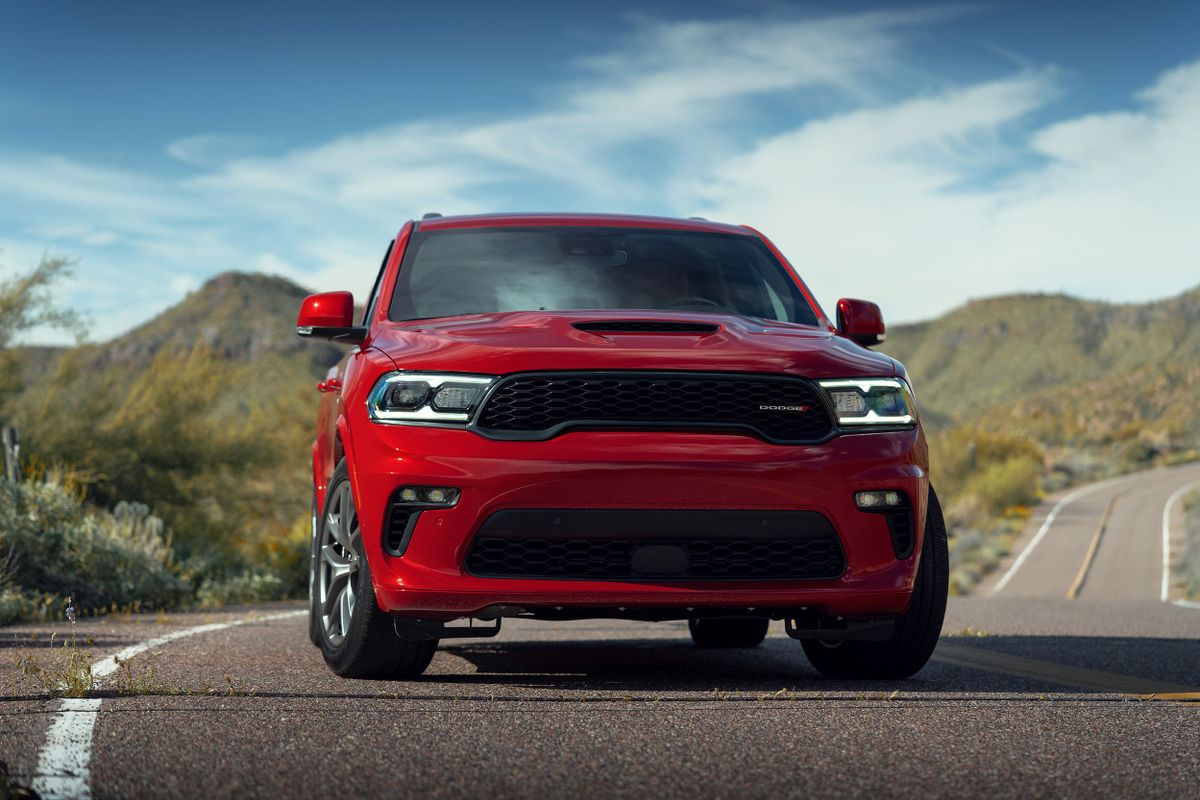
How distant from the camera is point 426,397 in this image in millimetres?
5469

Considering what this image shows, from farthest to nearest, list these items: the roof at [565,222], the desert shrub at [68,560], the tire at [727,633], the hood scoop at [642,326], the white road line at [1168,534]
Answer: the white road line at [1168,534] → the desert shrub at [68,560] → the tire at [727,633] → the roof at [565,222] → the hood scoop at [642,326]

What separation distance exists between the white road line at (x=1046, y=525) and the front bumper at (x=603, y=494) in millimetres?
56215

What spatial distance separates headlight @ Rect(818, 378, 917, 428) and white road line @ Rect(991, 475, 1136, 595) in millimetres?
55975

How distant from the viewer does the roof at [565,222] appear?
23.6 feet

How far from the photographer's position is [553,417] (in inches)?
213

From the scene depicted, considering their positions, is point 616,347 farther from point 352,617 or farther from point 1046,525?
point 1046,525

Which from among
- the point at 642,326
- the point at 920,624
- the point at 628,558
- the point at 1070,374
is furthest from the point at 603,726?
the point at 1070,374

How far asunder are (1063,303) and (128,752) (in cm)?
16894

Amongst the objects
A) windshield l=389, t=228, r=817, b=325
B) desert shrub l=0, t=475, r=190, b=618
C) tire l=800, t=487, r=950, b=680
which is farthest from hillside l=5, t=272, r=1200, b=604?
tire l=800, t=487, r=950, b=680

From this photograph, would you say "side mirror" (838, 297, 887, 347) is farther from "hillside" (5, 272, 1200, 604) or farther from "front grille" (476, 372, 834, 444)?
"hillside" (5, 272, 1200, 604)

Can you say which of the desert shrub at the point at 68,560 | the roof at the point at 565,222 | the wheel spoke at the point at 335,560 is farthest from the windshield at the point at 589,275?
the desert shrub at the point at 68,560

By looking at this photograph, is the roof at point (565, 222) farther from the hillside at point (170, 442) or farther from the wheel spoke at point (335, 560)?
the hillside at point (170, 442)

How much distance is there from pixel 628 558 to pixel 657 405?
58cm

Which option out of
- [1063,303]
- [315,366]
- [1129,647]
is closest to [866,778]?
[1129,647]
